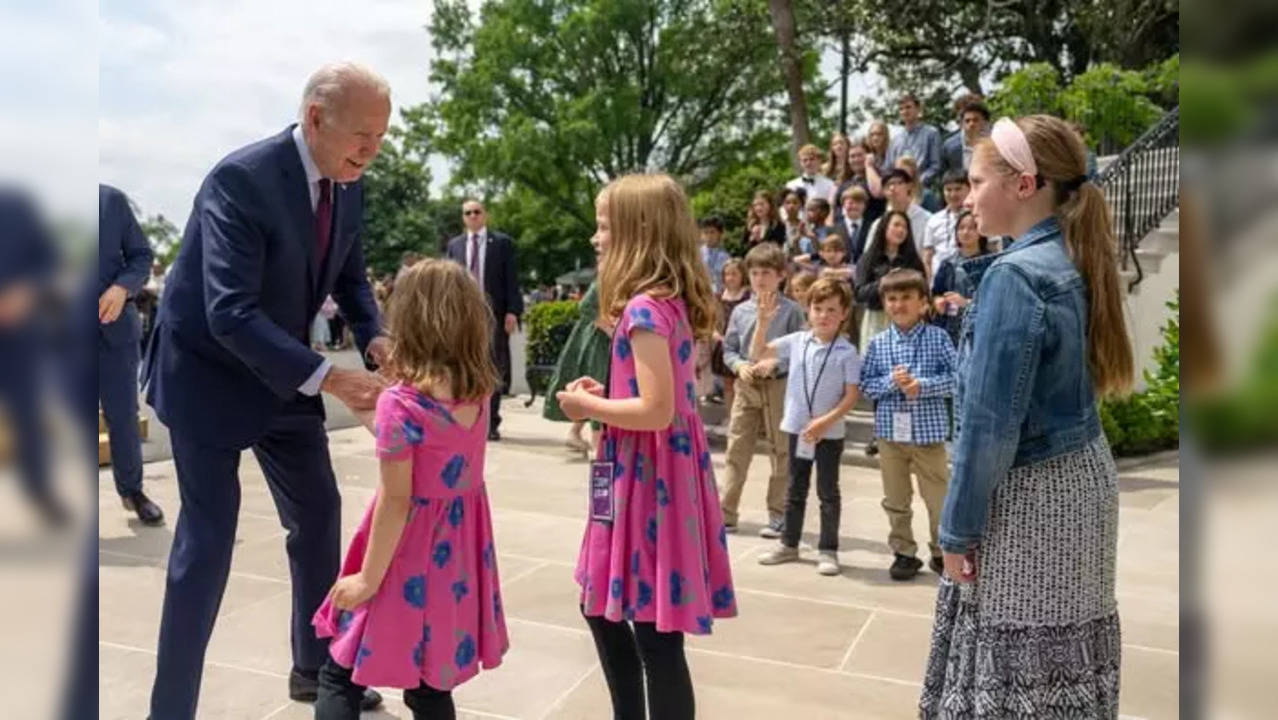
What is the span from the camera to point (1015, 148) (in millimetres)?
2268

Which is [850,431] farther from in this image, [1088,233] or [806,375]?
[1088,233]

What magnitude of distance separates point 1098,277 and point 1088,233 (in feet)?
0.32

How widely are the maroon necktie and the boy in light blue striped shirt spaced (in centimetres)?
273

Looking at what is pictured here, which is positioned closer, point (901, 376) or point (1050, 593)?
point (1050, 593)

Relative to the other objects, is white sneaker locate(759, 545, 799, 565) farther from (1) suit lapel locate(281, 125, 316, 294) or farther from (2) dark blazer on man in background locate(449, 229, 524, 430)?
(2) dark blazer on man in background locate(449, 229, 524, 430)

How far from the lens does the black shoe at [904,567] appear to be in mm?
5066

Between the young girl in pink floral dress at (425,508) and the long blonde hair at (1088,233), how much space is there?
134 cm

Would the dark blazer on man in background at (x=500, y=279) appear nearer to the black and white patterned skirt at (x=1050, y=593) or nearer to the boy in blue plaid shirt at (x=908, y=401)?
the boy in blue plaid shirt at (x=908, y=401)

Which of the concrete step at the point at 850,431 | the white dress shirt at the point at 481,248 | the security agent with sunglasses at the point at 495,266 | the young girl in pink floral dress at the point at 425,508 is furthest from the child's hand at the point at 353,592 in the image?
the white dress shirt at the point at 481,248

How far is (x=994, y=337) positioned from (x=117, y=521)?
213 inches

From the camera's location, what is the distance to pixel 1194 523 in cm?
54

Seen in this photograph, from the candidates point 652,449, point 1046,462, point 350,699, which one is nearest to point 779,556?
point 652,449

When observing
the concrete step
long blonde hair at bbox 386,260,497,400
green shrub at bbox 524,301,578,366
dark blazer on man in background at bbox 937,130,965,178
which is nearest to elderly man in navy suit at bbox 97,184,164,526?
long blonde hair at bbox 386,260,497,400

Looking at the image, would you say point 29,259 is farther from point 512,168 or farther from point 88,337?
point 512,168
